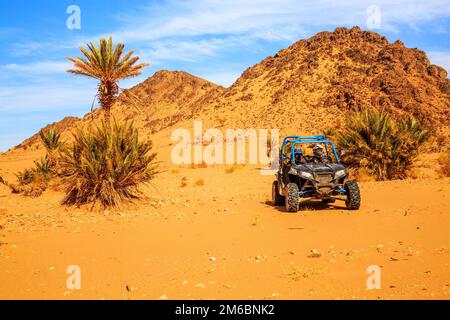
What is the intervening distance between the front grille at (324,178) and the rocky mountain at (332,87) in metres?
29.5

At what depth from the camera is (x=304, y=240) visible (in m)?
7.71

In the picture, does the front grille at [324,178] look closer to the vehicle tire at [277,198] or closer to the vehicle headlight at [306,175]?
the vehicle headlight at [306,175]

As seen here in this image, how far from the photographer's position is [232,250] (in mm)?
7195

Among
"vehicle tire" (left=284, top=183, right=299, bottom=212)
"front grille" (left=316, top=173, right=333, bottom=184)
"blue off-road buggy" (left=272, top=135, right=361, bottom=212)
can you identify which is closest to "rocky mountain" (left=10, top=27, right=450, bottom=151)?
"blue off-road buggy" (left=272, top=135, right=361, bottom=212)

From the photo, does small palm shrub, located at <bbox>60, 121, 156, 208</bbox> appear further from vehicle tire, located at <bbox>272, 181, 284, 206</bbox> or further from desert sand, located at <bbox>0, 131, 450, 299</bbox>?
vehicle tire, located at <bbox>272, 181, 284, 206</bbox>

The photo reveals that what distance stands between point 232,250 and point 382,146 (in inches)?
440

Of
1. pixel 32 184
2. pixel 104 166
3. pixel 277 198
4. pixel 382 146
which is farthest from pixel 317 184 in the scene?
pixel 32 184

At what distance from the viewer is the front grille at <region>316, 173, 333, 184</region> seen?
10336 mm

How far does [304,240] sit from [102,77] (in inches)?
658

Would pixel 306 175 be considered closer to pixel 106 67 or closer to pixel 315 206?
pixel 315 206

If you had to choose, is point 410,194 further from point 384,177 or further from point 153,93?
point 153,93

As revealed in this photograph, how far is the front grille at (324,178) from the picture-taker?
10336mm

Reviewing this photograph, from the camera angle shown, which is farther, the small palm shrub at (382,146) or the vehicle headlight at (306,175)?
the small palm shrub at (382,146)

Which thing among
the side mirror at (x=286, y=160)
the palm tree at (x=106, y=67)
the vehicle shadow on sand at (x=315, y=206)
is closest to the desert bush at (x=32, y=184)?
the palm tree at (x=106, y=67)
